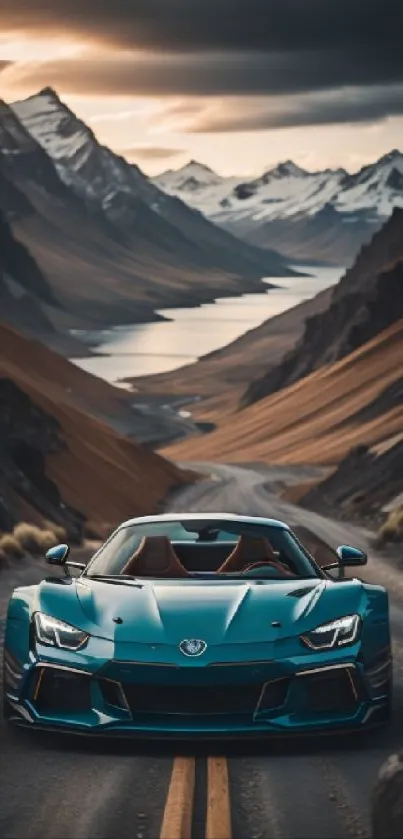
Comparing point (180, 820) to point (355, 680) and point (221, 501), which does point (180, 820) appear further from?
point (221, 501)

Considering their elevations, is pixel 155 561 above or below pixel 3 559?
above

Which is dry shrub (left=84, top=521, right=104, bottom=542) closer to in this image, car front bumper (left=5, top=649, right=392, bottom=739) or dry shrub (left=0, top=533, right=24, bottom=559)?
dry shrub (left=0, top=533, right=24, bottom=559)

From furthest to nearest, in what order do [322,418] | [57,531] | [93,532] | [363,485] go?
[322,418] < [363,485] < [93,532] < [57,531]

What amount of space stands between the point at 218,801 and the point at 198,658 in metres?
1.28

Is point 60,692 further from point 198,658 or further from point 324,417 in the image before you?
point 324,417

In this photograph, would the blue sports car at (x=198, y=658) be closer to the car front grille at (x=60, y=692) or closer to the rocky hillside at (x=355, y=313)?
the car front grille at (x=60, y=692)

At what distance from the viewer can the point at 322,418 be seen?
16150 centimetres

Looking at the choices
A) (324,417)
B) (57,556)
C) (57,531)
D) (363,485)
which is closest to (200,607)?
(57,556)

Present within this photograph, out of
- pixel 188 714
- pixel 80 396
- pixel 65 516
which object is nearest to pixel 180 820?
pixel 188 714

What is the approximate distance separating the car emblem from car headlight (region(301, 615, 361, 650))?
542 millimetres

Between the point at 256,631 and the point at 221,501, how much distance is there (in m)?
82.3

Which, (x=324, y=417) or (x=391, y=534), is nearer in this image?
(x=391, y=534)

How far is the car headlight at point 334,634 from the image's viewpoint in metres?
8.39

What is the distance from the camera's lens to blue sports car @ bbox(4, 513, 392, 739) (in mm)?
8125
